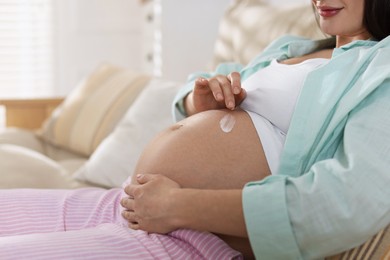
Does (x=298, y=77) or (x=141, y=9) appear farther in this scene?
(x=141, y=9)

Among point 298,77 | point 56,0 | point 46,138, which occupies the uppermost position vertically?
point 298,77

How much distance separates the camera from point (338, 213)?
3.26 feet

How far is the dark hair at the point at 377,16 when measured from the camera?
1297mm

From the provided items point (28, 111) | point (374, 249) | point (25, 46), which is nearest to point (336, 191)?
point (374, 249)

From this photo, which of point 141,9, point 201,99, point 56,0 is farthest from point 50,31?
point 201,99

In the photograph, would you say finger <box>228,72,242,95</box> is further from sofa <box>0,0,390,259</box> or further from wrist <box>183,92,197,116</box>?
sofa <box>0,0,390,259</box>

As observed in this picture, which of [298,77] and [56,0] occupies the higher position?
[298,77]

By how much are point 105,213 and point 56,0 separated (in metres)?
3.35

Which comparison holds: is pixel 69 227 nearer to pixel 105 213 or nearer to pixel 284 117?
pixel 105 213

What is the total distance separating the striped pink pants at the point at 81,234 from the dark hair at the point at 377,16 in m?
0.51

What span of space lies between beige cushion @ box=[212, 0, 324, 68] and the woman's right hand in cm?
52

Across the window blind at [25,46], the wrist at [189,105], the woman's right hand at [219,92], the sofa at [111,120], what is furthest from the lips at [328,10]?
the window blind at [25,46]

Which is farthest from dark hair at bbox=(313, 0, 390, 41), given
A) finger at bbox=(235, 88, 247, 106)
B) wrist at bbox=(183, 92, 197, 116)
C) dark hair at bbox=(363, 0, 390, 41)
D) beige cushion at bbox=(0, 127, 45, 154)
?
beige cushion at bbox=(0, 127, 45, 154)

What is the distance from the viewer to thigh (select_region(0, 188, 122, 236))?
1.29 m
